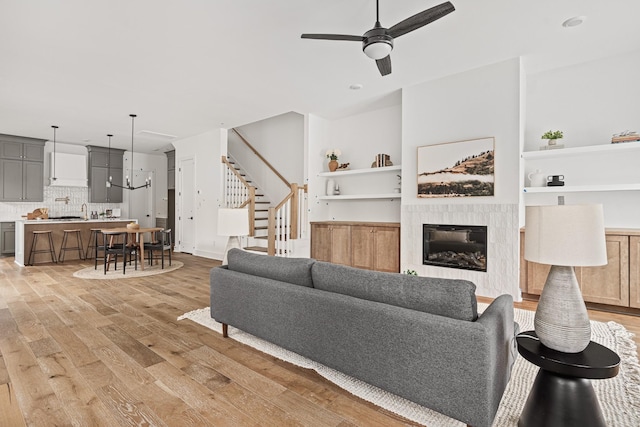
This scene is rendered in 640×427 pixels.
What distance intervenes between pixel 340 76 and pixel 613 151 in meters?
3.57

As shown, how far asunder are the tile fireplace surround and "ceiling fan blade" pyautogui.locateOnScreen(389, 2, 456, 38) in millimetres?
2655

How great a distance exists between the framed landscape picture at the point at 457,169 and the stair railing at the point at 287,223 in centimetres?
228

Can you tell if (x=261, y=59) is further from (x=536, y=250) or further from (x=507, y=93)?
(x=536, y=250)

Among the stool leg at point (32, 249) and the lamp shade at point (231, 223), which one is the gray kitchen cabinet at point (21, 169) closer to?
the stool leg at point (32, 249)

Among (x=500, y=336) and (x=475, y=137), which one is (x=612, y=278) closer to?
(x=475, y=137)

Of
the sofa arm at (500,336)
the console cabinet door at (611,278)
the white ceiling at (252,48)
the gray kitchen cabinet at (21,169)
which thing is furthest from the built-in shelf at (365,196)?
the gray kitchen cabinet at (21,169)

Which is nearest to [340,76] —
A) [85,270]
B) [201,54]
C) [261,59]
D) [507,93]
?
[261,59]

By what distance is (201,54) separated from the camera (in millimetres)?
3961

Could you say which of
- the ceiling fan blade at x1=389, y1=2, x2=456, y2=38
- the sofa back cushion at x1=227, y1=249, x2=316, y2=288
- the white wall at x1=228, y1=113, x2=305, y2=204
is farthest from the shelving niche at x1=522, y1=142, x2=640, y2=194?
the white wall at x1=228, y1=113, x2=305, y2=204

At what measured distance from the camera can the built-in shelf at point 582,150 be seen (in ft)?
12.5

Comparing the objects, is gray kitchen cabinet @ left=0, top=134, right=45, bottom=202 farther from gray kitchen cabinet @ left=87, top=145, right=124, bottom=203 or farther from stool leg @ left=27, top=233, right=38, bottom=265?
stool leg @ left=27, top=233, right=38, bottom=265

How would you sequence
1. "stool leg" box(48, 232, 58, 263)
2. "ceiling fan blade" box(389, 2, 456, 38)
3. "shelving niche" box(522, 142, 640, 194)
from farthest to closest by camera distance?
1. "stool leg" box(48, 232, 58, 263)
2. "shelving niche" box(522, 142, 640, 194)
3. "ceiling fan blade" box(389, 2, 456, 38)

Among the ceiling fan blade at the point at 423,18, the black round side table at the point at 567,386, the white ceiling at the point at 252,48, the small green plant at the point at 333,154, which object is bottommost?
the black round side table at the point at 567,386

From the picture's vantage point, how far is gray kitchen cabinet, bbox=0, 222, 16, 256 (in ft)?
26.0
